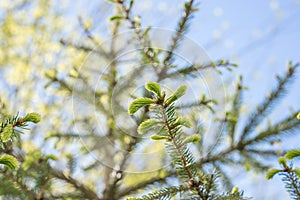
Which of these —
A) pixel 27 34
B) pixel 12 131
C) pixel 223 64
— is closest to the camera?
pixel 12 131

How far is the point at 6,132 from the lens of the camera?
756 mm

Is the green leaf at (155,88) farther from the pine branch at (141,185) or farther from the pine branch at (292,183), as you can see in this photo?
the pine branch at (141,185)

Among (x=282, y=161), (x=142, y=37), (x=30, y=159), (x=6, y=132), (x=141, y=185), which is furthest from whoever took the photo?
(x=141, y=185)

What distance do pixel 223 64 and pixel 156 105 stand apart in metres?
0.94

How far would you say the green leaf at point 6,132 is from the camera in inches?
29.6

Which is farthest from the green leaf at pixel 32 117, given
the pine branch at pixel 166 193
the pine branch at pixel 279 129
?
the pine branch at pixel 279 129

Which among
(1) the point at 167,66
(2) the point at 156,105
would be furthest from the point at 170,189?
(1) the point at 167,66

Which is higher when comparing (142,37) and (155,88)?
(142,37)

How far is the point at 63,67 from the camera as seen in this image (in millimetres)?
4211

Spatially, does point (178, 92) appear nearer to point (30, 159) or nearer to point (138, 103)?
point (138, 103)

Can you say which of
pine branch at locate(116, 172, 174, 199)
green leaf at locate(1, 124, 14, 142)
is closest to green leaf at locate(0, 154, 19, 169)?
green leaf at locate(1, 124, 14, 142)

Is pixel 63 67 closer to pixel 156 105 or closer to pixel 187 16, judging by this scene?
pixel 187 16

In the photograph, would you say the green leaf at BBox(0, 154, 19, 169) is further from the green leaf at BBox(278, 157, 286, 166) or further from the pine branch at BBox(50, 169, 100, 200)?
the pine branch at BBox(50, 169, 100, 200)

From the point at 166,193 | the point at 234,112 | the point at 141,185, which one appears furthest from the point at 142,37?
the point at 166,193
